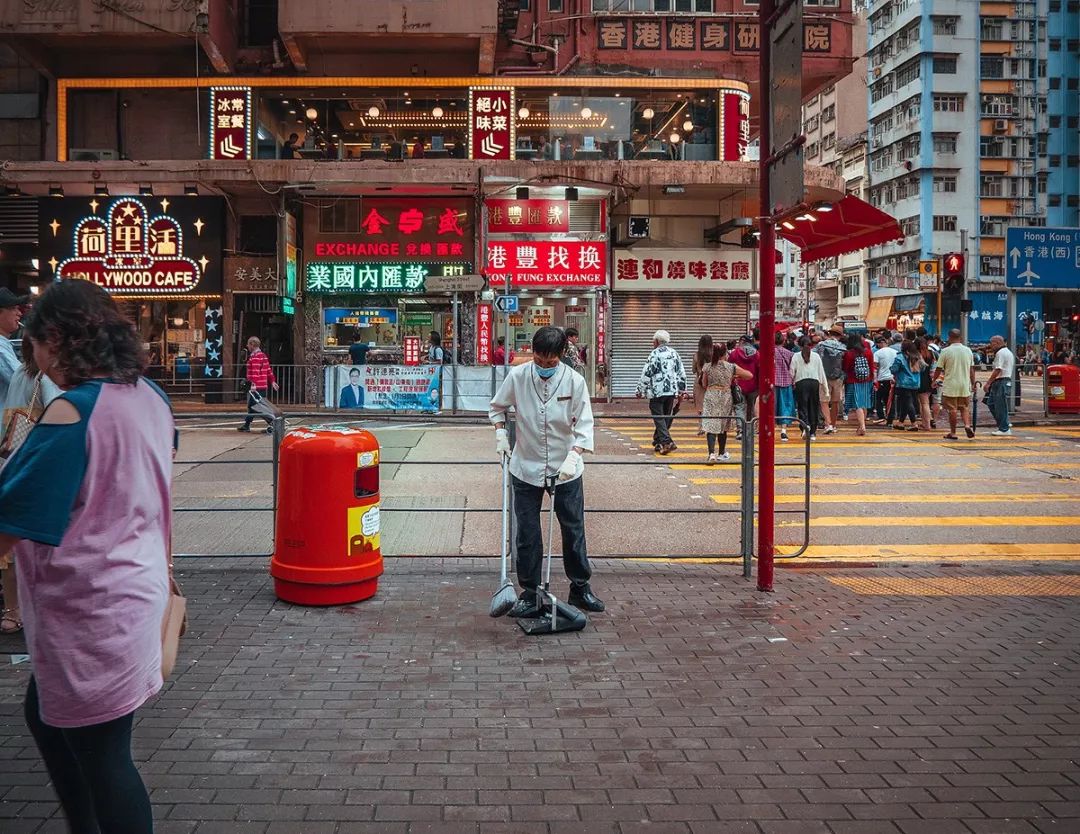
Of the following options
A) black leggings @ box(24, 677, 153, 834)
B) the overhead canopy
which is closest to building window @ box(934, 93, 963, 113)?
the overhead canopy

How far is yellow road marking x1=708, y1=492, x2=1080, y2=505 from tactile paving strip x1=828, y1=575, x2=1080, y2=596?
3253 mm

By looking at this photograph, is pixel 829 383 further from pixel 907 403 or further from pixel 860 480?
pixel 860 480

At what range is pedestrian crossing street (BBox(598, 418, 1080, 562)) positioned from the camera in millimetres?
8594

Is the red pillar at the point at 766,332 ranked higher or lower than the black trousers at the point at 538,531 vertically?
higher

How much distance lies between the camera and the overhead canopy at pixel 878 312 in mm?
69875

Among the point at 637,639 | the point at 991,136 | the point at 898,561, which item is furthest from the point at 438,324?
the point at 991,136

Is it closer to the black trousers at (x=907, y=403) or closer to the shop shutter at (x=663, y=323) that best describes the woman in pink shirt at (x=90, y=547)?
the black trousers at (x=907, y=403)

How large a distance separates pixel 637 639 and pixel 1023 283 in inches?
765

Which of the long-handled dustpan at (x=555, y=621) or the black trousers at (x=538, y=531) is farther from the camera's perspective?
the black trousers at (x=538, y=531)

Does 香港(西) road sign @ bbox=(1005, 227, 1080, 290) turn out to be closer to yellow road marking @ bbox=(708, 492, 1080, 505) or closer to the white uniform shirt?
yellow road marking @ bbox=(708, 492, 1080, 505)

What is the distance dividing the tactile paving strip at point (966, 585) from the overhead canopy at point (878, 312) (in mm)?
65276

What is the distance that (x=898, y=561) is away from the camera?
792cm

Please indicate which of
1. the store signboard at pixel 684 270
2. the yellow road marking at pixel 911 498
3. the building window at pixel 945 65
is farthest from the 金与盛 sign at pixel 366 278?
the building window at pixel 945 65

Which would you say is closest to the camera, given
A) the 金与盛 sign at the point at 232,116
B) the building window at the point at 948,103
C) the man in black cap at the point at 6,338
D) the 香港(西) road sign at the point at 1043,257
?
the man in black cap at the point at 6,338
